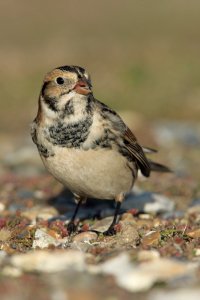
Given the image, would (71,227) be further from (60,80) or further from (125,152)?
(60,80)

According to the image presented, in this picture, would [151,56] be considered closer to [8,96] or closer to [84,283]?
[8,96]

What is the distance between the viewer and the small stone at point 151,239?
22.2 ft

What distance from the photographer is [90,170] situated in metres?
7.60

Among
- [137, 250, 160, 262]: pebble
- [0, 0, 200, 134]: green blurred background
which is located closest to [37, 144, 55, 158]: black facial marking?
[137, 250, 160, 262]: pebble

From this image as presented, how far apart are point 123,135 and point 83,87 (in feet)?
3.25

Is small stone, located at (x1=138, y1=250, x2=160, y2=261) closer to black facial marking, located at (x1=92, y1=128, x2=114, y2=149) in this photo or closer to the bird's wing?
black facial marking, located at (x1=92, y1=128, x2=114, y2=149)

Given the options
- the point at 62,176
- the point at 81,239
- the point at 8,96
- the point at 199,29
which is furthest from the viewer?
the point at 199,29

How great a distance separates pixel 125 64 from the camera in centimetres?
2336

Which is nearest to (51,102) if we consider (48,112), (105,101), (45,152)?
(48,112)

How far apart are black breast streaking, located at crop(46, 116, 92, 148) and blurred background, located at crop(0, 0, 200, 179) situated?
604 centimetres

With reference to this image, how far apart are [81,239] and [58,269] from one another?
1635 mm

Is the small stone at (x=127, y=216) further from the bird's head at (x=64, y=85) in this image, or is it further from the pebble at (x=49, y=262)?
the pebble at (x=49, y=262)

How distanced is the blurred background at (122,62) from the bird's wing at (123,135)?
456 cm

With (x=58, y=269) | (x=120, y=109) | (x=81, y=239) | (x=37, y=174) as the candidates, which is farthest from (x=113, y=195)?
(x=120, y=109)
